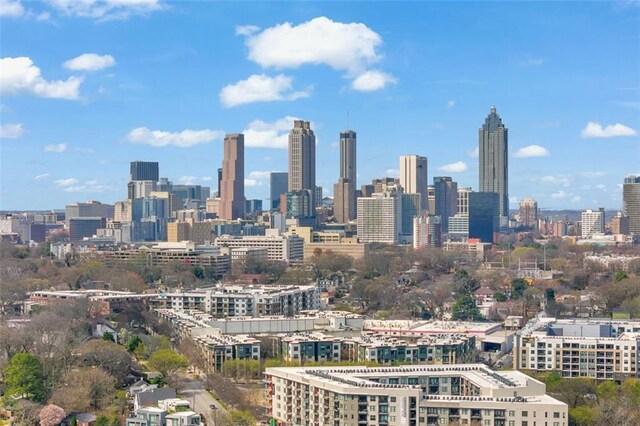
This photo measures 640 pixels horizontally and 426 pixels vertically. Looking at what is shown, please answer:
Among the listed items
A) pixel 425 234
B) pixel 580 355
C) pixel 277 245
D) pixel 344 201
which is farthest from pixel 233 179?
pixel 580 355

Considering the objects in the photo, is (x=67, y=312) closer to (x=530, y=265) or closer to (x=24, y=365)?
(x=24, y=365)

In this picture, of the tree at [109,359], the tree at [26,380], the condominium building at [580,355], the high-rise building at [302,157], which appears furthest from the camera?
the high-rise building at [302,157]

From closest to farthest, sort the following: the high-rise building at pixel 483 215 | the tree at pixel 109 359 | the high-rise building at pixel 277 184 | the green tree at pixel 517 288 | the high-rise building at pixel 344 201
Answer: the tree at pixel 109 359, the green tree at pixel 517 288, the high-rise building at pixel 483 215, the high-rise building at pixel 344 201, the high-rise building at pixel 277 184

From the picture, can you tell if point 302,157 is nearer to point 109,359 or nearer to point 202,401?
point 109,359

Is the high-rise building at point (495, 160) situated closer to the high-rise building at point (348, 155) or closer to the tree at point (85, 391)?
the high-rise building at point (348, 155)

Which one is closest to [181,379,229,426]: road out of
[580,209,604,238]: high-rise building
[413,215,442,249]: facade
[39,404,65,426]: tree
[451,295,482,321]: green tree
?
[39,404,65,426]: tree

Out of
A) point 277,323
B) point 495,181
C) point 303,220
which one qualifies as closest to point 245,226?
point 303,220

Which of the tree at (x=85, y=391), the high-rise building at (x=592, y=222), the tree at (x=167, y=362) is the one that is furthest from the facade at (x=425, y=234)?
the tree at (x=85, y=391)
